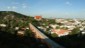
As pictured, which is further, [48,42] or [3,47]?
[48,42]

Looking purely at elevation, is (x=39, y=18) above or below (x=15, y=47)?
above

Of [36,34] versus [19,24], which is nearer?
[36,34]

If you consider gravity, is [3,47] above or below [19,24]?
below

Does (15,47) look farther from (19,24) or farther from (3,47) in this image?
(19,24)

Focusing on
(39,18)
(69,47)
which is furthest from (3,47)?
(39,18)

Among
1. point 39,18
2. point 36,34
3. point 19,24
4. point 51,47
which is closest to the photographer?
point 51,47

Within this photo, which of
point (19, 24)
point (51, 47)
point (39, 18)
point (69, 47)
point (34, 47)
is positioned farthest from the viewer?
point (39, 18)

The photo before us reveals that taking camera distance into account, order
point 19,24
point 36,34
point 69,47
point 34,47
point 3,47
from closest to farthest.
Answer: point 3,47, point 69,47, point 34,47, point 36,34, point 19,24

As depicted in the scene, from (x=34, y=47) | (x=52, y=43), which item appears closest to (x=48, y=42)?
(x=52, y=43)

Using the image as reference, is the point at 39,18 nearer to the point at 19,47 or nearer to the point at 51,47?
the point at 51,47
